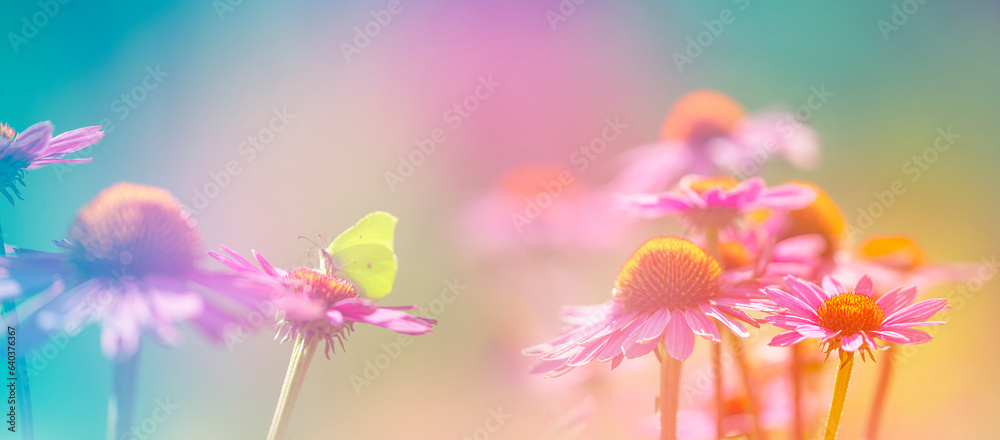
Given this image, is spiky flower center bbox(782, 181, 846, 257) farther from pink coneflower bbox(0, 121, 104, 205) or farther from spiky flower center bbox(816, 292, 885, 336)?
pink coneflower bbox(0, 121, 104, 205)

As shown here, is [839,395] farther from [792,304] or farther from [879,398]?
[879,398]

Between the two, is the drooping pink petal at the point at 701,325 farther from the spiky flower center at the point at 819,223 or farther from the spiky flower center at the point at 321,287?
the spiky flower center at the point at 819,223

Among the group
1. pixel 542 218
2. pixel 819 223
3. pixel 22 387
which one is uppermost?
pixel 542 218

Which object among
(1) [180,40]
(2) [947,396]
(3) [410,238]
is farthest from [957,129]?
(1) [180,40]

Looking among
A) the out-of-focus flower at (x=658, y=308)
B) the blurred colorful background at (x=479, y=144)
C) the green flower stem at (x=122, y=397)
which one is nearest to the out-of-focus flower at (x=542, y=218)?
the blurred colorful background at (x=479, y=144)

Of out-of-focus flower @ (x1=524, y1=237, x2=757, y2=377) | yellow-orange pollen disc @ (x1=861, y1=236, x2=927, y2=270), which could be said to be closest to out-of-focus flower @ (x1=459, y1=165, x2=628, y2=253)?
yellow-orange pollen disc @ (x1=861, y1=236, x2=927, y2=270)

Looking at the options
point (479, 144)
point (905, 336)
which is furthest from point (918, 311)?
point (479, 144)
